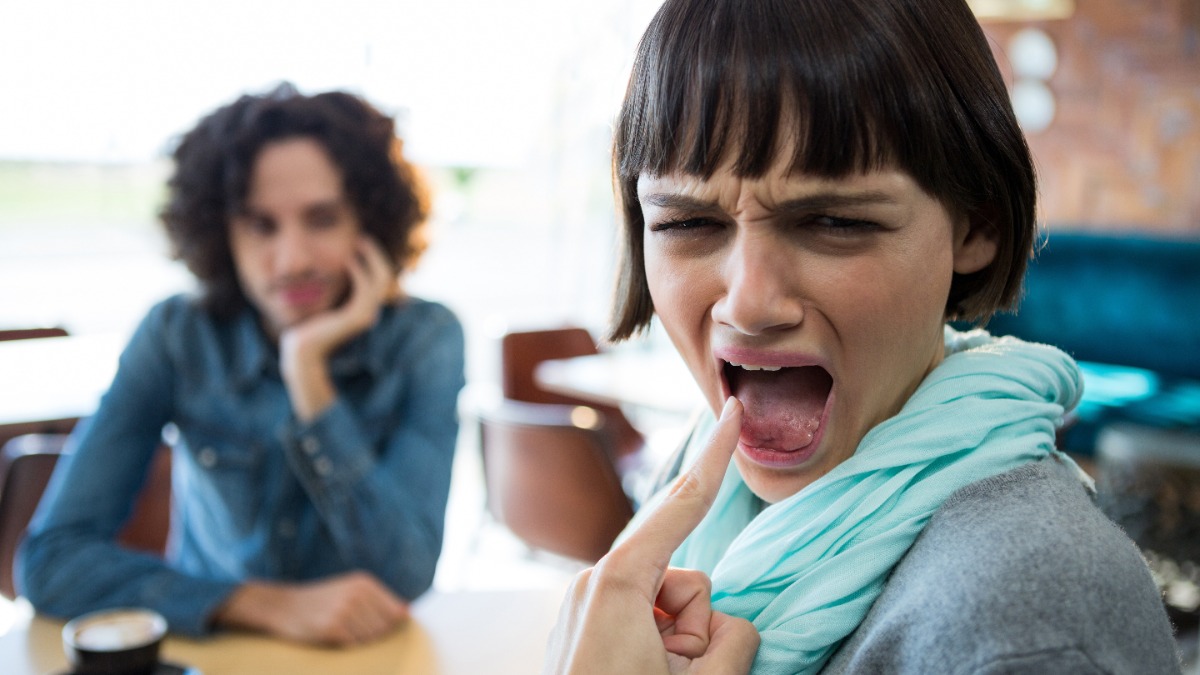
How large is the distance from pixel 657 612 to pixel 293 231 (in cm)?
129

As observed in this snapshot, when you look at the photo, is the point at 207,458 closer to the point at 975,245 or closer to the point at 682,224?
the point at 682,224

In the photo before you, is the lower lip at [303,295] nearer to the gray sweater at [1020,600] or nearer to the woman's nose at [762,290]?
the woman's nose at [762,290]

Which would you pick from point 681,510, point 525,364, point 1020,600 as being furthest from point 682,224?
Answer: point 525,364

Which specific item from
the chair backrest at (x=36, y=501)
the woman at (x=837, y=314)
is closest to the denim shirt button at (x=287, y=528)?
the chair backrest at (x=36, y=501)

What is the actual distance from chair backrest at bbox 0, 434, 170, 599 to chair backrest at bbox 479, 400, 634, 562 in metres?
0.89

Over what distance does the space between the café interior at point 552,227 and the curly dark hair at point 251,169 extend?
0.13 m

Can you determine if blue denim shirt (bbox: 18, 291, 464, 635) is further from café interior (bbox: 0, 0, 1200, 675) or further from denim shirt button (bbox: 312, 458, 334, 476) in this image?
café interior (bbox: 0, 0, 1200, 675)

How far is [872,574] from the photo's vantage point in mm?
707

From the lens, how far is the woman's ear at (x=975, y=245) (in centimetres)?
82

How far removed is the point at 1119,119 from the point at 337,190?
4.70m

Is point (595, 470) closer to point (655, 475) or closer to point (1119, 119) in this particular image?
point (655, 475)

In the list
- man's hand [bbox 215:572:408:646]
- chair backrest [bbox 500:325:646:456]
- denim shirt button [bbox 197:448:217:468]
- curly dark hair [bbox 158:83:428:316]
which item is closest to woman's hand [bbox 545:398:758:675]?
man's hand [bbox 215:572:408:646]

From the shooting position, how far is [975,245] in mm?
833

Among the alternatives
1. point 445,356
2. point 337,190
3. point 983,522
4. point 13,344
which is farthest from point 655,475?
point 13,344
